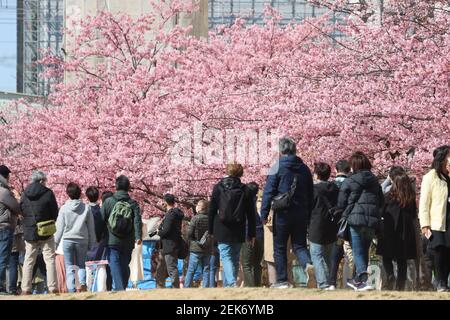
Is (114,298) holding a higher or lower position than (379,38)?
lower

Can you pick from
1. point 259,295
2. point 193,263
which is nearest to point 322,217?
point 259,295

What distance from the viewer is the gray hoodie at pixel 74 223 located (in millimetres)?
15016

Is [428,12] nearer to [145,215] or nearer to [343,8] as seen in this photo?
[343,8]

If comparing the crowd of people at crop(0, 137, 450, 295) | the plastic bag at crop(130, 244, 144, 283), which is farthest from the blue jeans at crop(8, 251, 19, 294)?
the plastic bag at crop(130, 244, 144, 283)

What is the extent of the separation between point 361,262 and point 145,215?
1423 centimetres

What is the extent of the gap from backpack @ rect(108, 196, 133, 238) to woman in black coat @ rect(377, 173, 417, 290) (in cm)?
307

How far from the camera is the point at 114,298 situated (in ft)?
39.1

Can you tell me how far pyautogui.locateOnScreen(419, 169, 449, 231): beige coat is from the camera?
12141mm

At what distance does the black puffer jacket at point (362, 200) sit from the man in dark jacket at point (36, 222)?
12.5ft

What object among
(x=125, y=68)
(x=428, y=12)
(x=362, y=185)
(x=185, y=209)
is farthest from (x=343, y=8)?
(x=362, y=185)

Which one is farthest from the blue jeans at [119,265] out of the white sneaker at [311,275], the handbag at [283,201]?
the handbag at [283,201]

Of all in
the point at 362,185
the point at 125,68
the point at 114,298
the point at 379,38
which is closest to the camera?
the point at 114,298

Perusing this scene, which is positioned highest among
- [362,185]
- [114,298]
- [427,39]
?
[427,39]

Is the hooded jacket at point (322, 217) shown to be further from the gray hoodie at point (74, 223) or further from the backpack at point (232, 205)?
the gray hoodie at point (74, 223)
